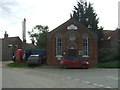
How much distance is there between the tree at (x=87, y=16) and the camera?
155ft

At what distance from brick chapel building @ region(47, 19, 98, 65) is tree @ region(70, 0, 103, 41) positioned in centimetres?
1015

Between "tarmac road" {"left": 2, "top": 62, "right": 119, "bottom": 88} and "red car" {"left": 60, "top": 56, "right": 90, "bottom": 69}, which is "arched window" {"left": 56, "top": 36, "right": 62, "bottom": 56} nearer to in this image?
"red car" {"left": 60, "top": 56, "right": 90, "bottom": 69}

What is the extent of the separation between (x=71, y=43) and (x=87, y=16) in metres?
14.1

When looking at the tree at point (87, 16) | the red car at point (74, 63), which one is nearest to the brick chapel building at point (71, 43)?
the red car at point (74, 63)

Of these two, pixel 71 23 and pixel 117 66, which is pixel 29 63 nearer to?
pixel 71 23

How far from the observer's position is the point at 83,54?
1443 inches

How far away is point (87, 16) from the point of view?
49094mm

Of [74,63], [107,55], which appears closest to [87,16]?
[107,55]

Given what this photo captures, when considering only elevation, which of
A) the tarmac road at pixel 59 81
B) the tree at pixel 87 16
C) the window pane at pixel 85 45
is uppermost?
the tree at pixel 87 16

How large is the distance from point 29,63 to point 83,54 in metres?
8.29

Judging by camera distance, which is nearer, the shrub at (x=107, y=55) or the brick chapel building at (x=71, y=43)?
the brick chapel building at (x=71, y=43)

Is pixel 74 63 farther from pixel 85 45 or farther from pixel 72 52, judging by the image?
pixel 85 45

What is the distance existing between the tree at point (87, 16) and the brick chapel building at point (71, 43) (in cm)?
1015

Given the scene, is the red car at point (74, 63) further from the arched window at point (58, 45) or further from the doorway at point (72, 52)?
the arched window at point (58, 45)
